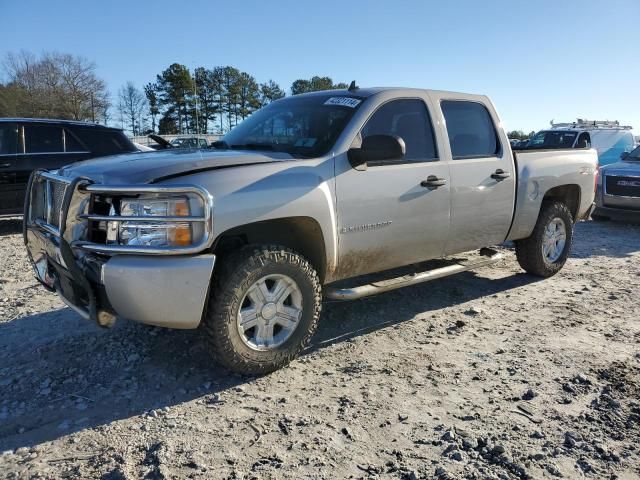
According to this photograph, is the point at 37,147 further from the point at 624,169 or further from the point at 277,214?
the point at 624,169

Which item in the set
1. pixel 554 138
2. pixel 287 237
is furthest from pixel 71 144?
pixel 554 138

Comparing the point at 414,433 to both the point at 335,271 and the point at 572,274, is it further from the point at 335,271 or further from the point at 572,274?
the point at 572,274

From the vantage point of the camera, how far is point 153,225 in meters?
2.97

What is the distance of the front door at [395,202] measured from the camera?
12.3ft

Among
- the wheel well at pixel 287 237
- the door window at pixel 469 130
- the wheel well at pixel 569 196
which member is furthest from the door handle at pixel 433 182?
the wheel well at pixel 569 196

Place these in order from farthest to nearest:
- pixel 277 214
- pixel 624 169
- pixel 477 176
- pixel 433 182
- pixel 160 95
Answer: pixel 160 95 → pixel 624 169 → pixel 477 176 → pixel 433 182 → pixel 277 214

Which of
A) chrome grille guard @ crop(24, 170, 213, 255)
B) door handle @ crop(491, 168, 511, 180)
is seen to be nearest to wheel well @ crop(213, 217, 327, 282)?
chrome grille guard @ crop(24, 170, 213, 255)

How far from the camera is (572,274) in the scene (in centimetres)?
621

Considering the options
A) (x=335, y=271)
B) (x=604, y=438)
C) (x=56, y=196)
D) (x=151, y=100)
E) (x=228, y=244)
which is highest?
(x=151, y=100)

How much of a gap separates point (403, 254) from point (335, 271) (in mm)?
712

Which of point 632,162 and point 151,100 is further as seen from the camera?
point 151,100

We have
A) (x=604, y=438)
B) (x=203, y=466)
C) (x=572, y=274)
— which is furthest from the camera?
(x=572, y=274)

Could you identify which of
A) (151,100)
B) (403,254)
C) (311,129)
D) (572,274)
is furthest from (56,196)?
(151,100)

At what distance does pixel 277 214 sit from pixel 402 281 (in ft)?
4.53
